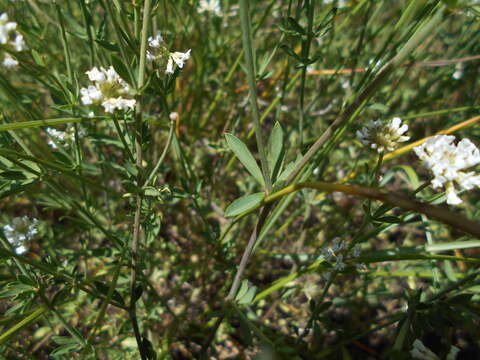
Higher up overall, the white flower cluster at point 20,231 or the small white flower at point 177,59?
the small white flower at point 177,59

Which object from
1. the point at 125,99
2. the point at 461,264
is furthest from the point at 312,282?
the point at 125,99

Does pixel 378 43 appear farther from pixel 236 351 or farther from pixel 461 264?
pixel 236 351

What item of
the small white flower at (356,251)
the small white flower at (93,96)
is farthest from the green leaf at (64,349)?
the small white flower at (356,251)

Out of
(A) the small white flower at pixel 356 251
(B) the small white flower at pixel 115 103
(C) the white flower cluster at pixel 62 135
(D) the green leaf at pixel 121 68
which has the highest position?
(C) the white flower cluster at pixel 62 135

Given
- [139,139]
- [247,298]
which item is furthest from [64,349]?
[139,139]

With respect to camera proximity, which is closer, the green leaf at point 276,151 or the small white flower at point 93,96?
the small white flower at point 93,96

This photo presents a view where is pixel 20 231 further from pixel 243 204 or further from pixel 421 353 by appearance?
pixel 421 353

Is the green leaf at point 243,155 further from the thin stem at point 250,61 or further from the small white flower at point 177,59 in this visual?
the small white flower at point 177,59
